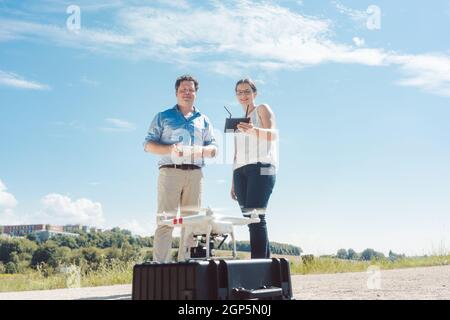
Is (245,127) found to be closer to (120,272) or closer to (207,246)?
(207,246)

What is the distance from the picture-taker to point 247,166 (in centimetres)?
532

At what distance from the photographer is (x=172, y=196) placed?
213 inches

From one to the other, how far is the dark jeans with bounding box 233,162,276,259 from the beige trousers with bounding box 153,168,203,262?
1.64 feet

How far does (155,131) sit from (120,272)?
5.81m

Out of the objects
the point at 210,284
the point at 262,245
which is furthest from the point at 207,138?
the point at 210,284

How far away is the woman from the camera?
516 cm

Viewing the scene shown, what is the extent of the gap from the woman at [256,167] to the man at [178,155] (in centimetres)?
34

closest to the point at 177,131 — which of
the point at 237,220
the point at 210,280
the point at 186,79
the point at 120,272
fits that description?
the point at 186,79

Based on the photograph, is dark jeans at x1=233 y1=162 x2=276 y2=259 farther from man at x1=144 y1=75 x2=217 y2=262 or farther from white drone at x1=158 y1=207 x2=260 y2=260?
white drone at x1=158 y1=207 x2=260 y2=260

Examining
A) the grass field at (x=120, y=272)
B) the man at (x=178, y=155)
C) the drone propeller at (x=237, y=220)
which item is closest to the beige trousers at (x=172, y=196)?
the man at (x=178, y=155)

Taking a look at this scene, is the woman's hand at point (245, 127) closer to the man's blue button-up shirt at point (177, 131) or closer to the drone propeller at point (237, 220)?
the man's blue button-up shirt at point (177, 131)

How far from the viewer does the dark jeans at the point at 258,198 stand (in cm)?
515

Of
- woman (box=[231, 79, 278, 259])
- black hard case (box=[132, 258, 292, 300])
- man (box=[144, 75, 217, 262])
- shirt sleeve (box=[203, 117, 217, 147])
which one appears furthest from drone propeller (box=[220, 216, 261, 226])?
shirt sleeve (box=[203, 117, 217, 147])
